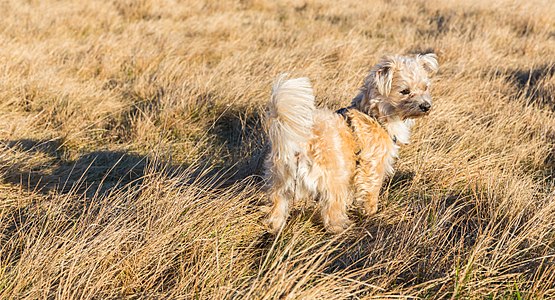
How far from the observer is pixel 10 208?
3137mm

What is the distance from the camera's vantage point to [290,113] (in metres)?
2.55

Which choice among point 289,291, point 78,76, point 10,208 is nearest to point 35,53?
point 78,76

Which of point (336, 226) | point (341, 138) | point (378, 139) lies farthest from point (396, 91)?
point (336, 226)

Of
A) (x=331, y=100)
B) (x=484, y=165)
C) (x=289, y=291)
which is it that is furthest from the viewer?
(x=331, y=100)

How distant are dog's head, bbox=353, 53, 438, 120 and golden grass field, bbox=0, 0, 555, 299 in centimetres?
62

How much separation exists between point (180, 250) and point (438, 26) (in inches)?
337

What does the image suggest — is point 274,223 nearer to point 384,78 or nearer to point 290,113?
point 290,113

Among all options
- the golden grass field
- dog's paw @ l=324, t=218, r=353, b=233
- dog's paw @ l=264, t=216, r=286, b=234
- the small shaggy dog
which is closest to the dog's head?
A: the small shaggy dog

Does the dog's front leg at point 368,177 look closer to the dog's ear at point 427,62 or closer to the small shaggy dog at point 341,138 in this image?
the small shaggy dog at point 341,138

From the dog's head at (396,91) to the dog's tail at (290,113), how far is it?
0.85 m

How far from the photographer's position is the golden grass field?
2342 mm

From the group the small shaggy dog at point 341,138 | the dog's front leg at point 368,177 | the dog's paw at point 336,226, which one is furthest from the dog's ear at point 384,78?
the dog's paw at point 336,226

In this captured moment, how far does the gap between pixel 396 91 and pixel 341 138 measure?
2.06ft

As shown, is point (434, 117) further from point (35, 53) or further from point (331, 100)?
point (35, 53)
